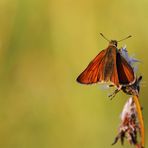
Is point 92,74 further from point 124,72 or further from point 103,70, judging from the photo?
point 124,72

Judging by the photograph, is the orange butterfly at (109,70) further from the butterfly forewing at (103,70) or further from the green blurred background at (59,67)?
the green blurred background at (59,67)

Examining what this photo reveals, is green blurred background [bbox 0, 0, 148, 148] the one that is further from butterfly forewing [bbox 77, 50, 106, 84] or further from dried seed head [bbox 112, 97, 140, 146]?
dried seed head [bbox 112, 97, 140, 146]

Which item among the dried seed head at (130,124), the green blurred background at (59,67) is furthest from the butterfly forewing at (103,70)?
the green blurred background at (59,67)

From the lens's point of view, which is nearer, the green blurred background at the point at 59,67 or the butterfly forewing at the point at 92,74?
the butterfly forewing at the point at 92,74

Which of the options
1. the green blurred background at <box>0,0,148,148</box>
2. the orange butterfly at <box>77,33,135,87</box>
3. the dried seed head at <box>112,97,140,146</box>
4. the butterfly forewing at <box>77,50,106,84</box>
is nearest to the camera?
the dried seed head at <box>112,97,140,146</box>

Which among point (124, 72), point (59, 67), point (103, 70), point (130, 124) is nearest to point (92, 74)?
point (103, 70)

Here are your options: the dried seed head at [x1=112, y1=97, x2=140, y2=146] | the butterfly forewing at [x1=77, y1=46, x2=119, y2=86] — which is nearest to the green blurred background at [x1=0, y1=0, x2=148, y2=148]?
the butterfly forewing at [x1=77, y1=46, x2=119, y2=86]

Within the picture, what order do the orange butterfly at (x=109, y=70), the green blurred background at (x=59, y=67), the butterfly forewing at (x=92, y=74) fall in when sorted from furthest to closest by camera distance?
the green blurred background at (x=59, y=67)
the butterfly forewing at (x=92, y=74)
the orange butterfly at (x=109, y=70)
